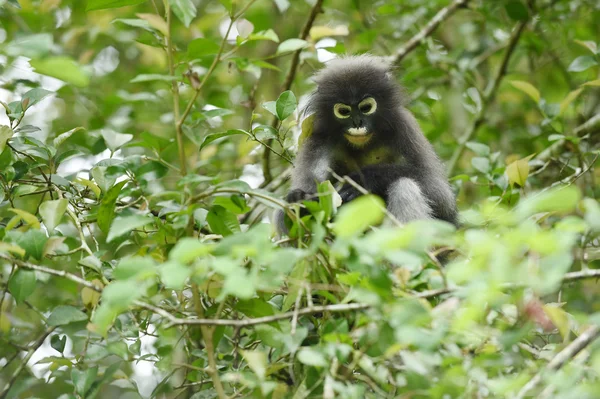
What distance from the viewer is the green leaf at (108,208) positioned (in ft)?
10.3

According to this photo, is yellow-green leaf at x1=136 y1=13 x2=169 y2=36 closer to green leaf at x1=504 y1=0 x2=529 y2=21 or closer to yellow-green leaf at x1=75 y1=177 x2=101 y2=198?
yellow-green leaf at x1=75 y1=177 x2=101 y2=198

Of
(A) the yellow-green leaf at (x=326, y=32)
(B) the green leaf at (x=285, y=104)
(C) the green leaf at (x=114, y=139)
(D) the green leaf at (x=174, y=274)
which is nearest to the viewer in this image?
(D) the green leaf at (x=174, y=274)

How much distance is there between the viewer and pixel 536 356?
261 cm

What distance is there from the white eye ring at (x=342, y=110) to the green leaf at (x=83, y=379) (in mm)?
2694

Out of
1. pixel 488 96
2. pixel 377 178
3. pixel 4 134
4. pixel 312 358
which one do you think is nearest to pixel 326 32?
pixel 377 178

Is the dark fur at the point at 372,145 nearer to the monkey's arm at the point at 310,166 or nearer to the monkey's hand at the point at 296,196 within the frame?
the monkey's arm at the point at 310,166

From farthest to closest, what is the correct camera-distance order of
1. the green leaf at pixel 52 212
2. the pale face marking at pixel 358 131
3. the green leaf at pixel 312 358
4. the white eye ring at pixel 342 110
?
the white eye ring at pixel 342 110, the pale face marking at pixel 358 131, the green leaf at pixel 52 212, the green leaf at pixel 312 358

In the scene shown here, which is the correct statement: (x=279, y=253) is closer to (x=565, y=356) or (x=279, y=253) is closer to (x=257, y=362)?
(x=257, y=362)

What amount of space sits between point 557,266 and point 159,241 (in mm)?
1801

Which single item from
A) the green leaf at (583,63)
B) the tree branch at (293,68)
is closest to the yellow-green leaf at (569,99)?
the green leaf at (583,63)

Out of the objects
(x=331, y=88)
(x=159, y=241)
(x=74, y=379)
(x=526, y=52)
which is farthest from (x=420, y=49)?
(x=74, y=379)

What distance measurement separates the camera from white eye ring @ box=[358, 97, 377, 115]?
486cm

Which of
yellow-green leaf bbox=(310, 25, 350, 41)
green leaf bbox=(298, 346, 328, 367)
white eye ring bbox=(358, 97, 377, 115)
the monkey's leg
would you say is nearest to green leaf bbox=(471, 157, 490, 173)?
the monkey's leg

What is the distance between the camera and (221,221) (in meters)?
3.07
